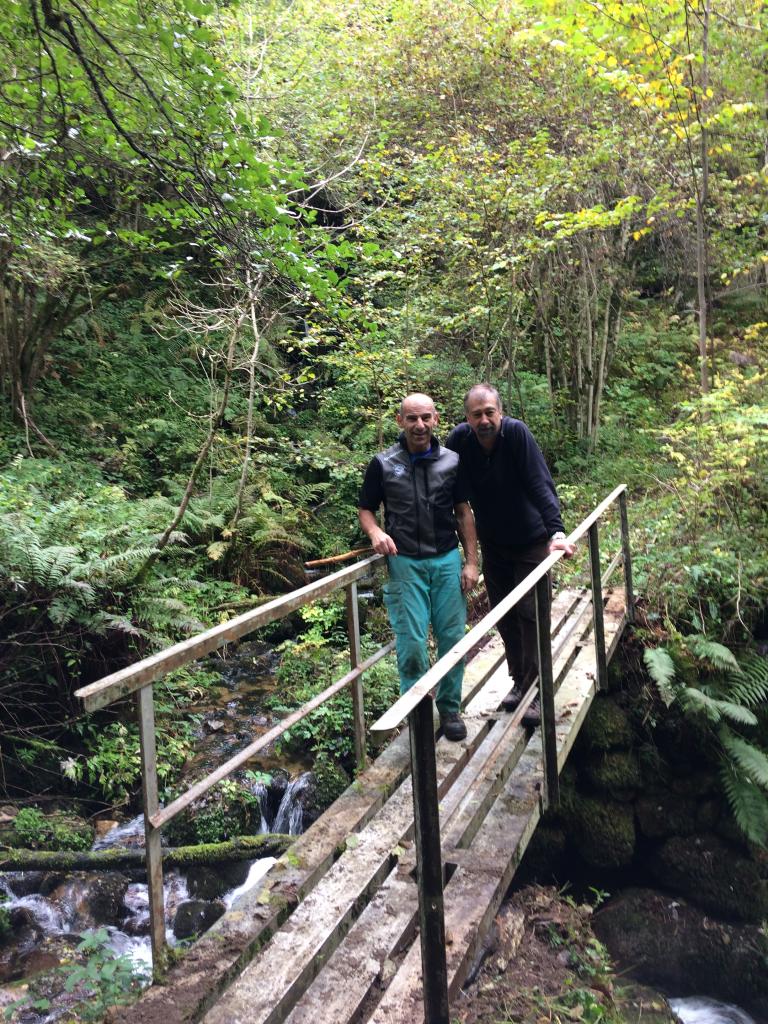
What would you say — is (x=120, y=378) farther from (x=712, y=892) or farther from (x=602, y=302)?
(x=712, y=892)

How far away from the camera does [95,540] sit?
278 inches

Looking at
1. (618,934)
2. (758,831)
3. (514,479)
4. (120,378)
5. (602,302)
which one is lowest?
(618,934)

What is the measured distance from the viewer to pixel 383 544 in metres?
4.09

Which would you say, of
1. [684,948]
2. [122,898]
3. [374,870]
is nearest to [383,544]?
[374,870]

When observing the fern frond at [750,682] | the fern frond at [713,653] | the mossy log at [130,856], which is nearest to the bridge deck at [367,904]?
the mossy log at [130,856]

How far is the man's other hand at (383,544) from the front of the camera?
4090 millimetres

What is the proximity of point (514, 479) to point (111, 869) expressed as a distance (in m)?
4.11

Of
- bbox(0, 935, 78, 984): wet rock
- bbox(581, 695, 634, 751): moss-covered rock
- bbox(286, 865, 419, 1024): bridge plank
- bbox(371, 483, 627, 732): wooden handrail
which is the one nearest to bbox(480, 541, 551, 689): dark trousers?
bbox(371, 483, 627, 732): wooden handrail

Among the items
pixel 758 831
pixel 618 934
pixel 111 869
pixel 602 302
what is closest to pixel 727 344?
pixel 602 302

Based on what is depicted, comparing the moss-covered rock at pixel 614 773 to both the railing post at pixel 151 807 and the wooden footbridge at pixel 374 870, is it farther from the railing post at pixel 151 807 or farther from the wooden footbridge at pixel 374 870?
the railing post at pixel 151 807

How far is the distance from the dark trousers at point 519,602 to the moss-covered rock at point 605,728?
6.00ft

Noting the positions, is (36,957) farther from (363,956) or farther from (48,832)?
(363,956)

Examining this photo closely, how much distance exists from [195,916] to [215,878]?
34 cm

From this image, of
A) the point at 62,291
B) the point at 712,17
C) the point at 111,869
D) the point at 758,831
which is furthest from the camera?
the point at 62,291
